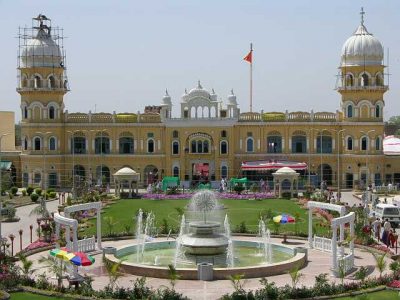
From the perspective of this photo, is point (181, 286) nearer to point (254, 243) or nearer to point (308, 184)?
point (254, 243)

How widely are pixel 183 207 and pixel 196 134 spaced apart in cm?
2013

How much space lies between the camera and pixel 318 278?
22766mm

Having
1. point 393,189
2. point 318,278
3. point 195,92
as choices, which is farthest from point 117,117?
point 318,278

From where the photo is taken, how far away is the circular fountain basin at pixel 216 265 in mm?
25047

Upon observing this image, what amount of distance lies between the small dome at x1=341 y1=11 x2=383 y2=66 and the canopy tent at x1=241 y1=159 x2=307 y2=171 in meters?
10.0

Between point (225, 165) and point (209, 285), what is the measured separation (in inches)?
1691

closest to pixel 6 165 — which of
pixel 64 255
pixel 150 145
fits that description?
pixel 150 145

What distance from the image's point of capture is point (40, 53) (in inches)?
2680

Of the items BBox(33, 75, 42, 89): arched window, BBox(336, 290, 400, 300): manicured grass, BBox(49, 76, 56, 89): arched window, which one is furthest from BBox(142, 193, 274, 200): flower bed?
BBox(336, 290, 400, 300): manicured grass

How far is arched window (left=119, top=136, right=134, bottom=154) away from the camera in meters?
68.6

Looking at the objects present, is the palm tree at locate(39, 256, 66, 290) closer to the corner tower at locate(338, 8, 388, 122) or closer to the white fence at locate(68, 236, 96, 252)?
the white fence at locate(68, 236, 96, 252)

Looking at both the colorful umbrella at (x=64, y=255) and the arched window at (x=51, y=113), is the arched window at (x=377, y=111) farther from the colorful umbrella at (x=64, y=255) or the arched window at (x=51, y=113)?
the colorful umbrella at (x=64, y=255)

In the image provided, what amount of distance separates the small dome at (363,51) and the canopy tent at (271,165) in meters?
10.0

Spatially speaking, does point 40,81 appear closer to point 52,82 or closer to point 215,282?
point 52,82
